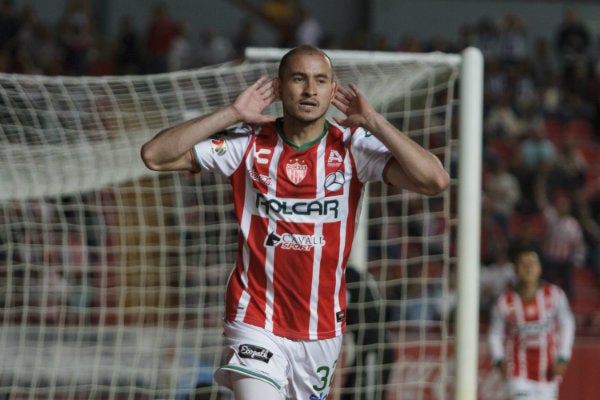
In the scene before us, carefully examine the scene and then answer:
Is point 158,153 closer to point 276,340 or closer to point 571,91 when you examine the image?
point 276,340

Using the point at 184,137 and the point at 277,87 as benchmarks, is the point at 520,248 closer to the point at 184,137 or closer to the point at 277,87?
the point at 277,87

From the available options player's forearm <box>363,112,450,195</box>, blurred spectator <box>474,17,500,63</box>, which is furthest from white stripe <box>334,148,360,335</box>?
blurred spectator <box>474,17,500,63</box>

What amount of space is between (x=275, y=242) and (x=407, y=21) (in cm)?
1589

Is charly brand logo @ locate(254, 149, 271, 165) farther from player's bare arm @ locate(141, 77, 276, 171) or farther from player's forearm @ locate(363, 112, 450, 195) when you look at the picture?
player's forearm @ locate(363, 112, 450, 195)

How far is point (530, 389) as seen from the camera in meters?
7.80

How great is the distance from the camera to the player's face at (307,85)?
427 centimetres

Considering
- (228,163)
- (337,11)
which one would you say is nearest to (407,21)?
(337,11)

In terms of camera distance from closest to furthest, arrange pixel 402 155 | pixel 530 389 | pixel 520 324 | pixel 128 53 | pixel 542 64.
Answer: pixel 402 155 → pixel 530 389 → pixel 520 324 → pixel 128 53 → pixel 542 64

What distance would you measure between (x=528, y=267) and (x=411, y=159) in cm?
375

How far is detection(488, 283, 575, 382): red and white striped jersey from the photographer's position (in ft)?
25.6

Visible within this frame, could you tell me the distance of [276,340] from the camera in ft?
14.5

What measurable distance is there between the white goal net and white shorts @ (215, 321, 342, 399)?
1.91 meters

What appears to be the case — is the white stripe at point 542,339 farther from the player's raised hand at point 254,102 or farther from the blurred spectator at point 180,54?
the blurred spectator at point 180,54

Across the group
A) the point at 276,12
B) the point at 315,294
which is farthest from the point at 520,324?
the point at 276,12
